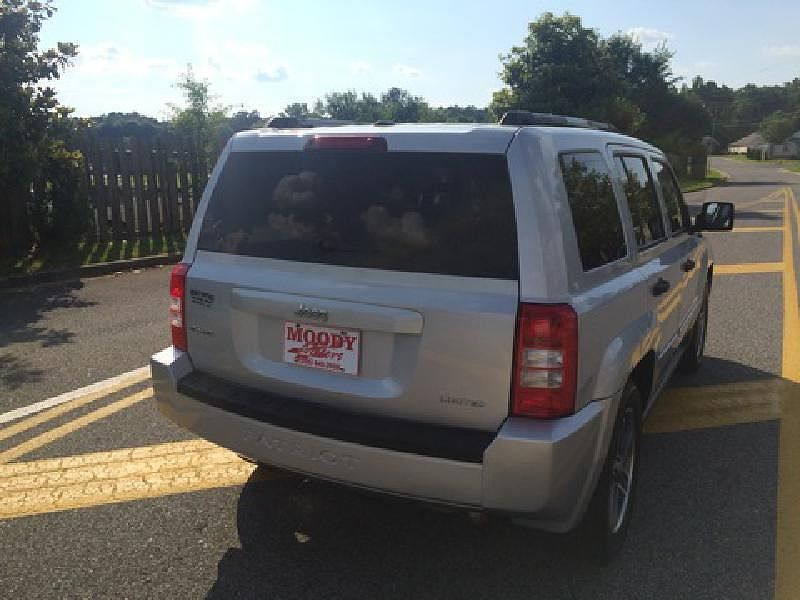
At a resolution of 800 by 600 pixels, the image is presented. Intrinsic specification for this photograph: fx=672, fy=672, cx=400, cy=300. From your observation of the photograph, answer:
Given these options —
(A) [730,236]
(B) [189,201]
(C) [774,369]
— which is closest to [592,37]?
(A) [730,236]

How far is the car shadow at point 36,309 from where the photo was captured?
643cm

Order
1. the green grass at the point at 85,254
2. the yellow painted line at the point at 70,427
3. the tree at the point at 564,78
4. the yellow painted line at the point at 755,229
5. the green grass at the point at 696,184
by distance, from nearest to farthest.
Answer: the yellow painted line at the point at 70,427, the green grass at the point at 85,254, the yellow painted line at the point at 755,229, the tree at the point at 564,78, the green grass at the point at 696,184

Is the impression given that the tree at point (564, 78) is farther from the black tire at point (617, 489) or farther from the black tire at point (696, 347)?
the black tire at point (617, 489)

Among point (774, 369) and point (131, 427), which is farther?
point (774, 369)

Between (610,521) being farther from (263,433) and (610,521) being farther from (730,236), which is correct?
(730,236)

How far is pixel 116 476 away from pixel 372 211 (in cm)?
217

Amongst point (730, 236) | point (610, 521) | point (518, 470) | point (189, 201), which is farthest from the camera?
point (730, 236)

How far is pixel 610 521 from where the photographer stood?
9.37 feet

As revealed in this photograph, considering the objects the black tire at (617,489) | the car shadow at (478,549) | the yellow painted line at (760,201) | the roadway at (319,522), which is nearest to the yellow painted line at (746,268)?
the roadway at (319,522)

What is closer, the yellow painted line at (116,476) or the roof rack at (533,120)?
the roof rack at (533,120)

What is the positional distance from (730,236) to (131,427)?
14.5 meters

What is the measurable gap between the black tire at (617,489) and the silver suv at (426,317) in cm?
1

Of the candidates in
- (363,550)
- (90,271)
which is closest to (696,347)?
(363,550)

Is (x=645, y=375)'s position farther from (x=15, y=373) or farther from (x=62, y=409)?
(x=15, y=373)
